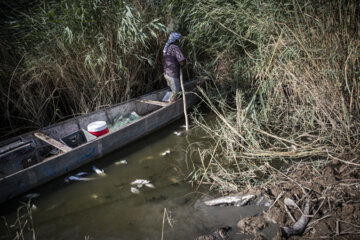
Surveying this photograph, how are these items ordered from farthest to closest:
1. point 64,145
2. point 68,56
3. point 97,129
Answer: point 68,56
point 97,129
point 64,145

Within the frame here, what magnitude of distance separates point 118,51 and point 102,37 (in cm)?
61

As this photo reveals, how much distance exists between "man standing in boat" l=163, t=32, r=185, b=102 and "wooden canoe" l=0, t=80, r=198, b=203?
0.34 meters

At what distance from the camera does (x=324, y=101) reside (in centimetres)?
393

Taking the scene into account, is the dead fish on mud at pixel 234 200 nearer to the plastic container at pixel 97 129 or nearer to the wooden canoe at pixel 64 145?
the wooden canoe at pixel 64 145

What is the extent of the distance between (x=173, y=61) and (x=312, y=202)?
154 inches

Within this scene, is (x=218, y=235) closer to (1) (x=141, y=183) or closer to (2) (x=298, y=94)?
(1) (x=141, y=183)

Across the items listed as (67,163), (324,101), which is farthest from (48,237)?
(324,101)

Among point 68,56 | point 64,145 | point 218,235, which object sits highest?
point 68,56

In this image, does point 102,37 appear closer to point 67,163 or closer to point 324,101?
point 67,163

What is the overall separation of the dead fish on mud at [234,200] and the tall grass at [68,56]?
316cm

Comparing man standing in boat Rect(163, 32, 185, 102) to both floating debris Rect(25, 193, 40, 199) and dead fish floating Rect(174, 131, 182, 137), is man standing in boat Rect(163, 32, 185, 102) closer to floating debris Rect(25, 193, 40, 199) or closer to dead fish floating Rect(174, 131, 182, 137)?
dead fish floating Rect(174, 131, 182, 137)

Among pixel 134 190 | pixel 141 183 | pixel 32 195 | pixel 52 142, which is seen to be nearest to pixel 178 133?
pixel 141 183

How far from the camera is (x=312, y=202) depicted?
3.15 m

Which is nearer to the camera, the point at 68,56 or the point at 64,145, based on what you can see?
the point at 64,145
